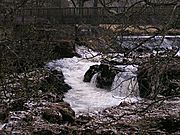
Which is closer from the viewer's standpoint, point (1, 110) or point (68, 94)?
point (1, 110)

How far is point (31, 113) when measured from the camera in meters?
9.34

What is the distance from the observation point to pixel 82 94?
14305mm

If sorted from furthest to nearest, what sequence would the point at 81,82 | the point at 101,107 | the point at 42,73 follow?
the point at 81,82
the point at 101,107
the point at 42,73

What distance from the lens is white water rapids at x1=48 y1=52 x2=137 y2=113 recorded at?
12.7 metres

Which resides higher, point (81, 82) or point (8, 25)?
point (8, 25)

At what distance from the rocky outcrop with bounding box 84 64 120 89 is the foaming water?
24cm

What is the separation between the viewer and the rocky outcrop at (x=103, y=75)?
1535 centimetres

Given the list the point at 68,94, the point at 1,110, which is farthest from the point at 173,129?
the point at 68,94

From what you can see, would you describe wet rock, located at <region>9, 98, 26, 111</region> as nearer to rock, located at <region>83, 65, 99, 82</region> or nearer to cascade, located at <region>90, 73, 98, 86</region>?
cascade, located at <region>90, 73, 98, 86</region>

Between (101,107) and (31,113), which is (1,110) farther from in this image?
(101,107)

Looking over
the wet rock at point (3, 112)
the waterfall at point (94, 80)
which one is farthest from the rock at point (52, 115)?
the waterfall at point (94, 80)

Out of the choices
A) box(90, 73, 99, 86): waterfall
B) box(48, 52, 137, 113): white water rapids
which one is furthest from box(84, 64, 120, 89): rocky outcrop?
box(48, 52, 137, 113): white water rapids

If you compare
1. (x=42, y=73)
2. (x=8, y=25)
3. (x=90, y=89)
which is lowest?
(x=90, y=89)

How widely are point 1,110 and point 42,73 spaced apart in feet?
5.34
